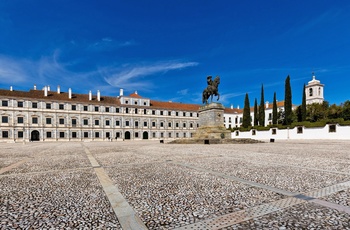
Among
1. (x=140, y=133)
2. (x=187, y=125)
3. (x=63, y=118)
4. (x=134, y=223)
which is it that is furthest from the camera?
(x=187, y=125)

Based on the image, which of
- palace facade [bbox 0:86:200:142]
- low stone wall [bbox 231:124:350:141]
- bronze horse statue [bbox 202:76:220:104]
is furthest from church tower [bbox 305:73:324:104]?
bronze horse statue [bbox 202:76:220:104]

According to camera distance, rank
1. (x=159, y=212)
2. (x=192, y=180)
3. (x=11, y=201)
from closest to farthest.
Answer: (x=159, y=212) → (x=11, y=201) → (x=192, y=180)

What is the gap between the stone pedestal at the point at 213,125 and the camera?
25580 millimetres

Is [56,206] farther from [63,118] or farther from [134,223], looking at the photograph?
[63,118]

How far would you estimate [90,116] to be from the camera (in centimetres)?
4969

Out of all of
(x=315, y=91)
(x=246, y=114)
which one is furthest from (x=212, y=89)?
(x=315, y=91)

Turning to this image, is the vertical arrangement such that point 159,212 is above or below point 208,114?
below

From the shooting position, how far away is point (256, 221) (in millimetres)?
2916

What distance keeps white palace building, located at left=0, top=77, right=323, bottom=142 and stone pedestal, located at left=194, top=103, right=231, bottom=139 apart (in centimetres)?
3119

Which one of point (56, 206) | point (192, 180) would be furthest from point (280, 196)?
point (56, 206)

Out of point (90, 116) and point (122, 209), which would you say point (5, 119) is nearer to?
point (90, 116)

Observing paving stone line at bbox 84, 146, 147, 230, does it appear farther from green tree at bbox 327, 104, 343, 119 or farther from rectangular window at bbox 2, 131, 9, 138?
rectangular window at bbox 2, 131, 9, 138

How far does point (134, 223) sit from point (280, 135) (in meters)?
40.6

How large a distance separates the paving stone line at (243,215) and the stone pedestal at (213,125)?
71.6 feet
